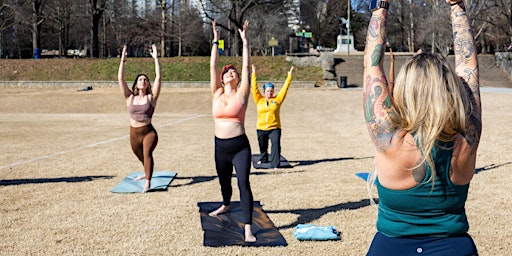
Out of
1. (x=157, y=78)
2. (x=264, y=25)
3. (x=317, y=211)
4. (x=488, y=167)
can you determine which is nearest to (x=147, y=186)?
(x=157, y=78)

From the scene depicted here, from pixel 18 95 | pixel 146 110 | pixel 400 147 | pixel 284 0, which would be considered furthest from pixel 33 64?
pixel 400 147

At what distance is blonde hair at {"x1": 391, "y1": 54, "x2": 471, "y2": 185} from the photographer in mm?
2543

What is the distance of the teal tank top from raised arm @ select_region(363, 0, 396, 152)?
235mm

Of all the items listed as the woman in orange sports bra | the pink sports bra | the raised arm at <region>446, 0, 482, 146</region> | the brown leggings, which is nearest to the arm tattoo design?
the raised arm at <region>446, 0, 482, 146</region>

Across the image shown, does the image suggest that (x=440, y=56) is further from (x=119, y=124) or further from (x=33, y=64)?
(x=33, y=64)

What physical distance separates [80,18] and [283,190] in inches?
3007

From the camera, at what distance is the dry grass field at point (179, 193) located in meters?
6.28

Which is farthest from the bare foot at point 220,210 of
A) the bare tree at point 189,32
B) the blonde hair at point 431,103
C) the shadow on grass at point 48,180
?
the bare tree at point 189,32

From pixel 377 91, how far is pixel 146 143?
7112 mm

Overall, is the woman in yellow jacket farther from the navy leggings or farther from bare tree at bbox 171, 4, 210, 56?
bare tree at bbox 171, 4, 210, 56

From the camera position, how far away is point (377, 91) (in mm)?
2805

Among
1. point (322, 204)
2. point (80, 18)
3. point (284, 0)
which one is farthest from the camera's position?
point (80, 18)

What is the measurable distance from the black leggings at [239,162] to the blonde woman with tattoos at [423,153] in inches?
148

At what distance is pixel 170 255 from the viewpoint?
19.1 ft
